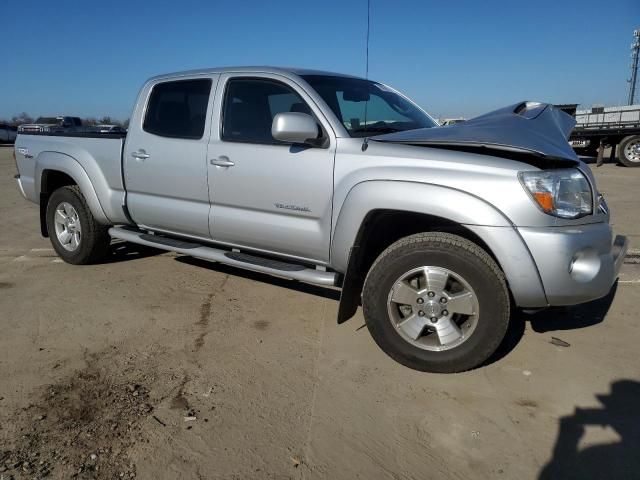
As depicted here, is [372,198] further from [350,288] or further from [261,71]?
[261,71]

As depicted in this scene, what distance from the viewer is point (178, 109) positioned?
445 cm

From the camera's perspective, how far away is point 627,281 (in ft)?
15.6

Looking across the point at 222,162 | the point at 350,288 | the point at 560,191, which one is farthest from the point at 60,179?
the point at 560,191

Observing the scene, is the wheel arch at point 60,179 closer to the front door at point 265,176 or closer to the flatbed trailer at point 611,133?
the front door at point 265,176

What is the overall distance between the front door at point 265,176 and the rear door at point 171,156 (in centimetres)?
15

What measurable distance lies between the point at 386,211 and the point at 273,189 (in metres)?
0.90

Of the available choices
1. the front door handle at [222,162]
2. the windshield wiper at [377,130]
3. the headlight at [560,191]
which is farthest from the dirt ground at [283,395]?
the windshield wiper at [377,130]

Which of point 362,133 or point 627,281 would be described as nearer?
point 362,133

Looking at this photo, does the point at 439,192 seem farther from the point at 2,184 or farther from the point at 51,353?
the point at 2,184

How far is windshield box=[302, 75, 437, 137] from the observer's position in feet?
12.0

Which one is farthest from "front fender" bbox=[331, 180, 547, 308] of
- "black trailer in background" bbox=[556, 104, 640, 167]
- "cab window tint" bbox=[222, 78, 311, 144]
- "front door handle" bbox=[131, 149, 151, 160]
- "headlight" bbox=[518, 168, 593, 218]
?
"black trailer in background" bbox=[556, 104, 640, 167]

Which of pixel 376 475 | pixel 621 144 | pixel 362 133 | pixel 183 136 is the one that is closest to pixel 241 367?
pixel 376 475

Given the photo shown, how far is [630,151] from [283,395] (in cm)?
1652

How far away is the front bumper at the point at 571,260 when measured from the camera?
8.95 feet
